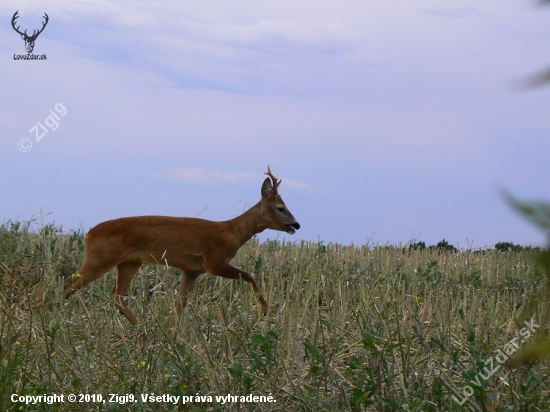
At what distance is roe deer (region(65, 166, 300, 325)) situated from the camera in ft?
27.7

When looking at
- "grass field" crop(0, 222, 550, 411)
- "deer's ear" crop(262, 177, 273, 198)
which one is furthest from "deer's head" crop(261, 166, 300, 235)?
"grass field" crop(0, 222, 550, 411)

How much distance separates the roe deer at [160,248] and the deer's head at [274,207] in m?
0.28

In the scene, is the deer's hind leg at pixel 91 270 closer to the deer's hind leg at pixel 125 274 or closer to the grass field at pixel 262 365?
the deer's hind leg at pixel 125 274

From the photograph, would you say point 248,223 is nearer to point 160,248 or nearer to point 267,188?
point 267,188

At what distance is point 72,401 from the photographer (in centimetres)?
462

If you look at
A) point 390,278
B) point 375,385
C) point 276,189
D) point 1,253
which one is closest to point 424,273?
point 390,278

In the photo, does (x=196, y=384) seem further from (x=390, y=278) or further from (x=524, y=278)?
(x=524, y=278)

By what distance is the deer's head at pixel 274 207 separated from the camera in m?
9.53

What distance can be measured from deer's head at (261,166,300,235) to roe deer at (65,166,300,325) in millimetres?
276

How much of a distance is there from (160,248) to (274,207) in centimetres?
173

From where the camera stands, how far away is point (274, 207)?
9.53 m

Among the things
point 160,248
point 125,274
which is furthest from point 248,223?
point 125,274

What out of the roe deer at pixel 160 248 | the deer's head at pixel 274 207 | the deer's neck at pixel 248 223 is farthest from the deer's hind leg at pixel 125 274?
the deer's head at pixel 274 207

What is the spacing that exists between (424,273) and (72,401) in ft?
20.2
